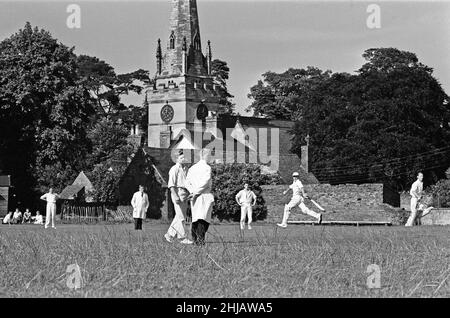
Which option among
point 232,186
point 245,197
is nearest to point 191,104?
point 232,186

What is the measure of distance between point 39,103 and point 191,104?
76.1 meters

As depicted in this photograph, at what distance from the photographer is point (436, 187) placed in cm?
8306

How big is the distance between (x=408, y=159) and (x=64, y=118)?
34846 millimetres

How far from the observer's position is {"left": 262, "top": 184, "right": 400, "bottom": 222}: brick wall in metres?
62.9

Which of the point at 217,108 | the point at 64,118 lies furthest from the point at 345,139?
the point at 217,108

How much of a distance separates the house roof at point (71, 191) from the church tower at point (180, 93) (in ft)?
83.9

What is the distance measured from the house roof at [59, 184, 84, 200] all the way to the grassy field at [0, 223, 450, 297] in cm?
8111

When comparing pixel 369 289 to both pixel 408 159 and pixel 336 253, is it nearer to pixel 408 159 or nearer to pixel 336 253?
pixel 336 253

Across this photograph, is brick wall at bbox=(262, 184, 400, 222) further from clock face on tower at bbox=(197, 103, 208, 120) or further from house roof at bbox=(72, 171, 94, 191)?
clock face on tower at bbox=(197, 103, 208, 120)

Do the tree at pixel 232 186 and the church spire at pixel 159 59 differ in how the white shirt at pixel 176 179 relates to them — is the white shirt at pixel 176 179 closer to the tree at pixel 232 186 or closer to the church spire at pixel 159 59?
the tree at pixel 232 186

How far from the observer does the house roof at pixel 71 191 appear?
10012 cm

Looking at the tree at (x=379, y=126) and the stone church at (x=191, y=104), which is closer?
the tree at (x=379, y=126)

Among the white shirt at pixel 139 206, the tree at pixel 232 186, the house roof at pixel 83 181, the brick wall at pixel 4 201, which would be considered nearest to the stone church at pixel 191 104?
the house roof at pixel 83 181

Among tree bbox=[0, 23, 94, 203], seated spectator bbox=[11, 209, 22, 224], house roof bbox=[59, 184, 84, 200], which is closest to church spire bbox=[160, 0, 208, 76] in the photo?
house roof bbox=[59, 184, 84, 200]
